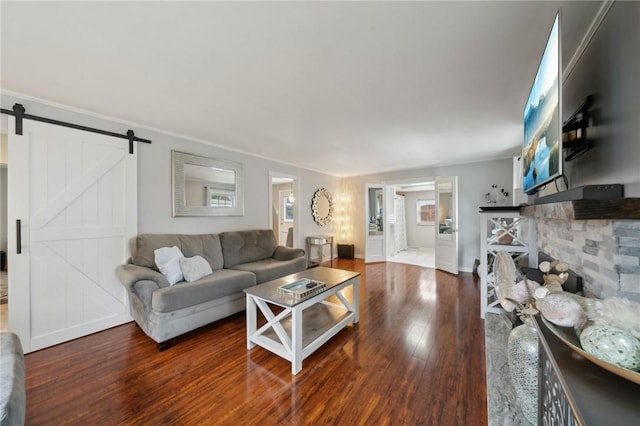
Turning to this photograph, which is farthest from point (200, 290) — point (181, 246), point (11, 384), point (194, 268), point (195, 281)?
point (11, 384)

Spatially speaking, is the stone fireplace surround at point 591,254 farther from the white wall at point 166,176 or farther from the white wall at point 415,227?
the white wall at point 415,227

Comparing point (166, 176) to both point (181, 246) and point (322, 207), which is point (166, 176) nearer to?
point (181, 246)

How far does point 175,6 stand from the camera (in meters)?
1.26

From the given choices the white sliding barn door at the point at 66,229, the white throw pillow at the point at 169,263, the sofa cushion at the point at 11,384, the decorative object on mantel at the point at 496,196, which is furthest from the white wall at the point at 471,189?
the sofa cushion at the point at 11,384

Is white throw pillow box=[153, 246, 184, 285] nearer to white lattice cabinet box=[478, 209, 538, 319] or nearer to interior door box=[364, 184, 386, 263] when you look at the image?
white lattice cabinet box=[478, 209, 538, 319]

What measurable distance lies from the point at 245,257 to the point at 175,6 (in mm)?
3031

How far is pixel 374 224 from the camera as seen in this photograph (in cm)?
610

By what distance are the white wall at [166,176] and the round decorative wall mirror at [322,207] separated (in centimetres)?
116

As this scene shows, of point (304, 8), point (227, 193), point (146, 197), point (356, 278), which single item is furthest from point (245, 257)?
point (304, 8)

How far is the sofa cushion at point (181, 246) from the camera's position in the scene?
8.84ft

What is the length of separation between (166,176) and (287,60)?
7.92 ft

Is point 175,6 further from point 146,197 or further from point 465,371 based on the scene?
point 465,371

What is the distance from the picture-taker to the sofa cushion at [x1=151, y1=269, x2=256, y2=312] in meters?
2.17

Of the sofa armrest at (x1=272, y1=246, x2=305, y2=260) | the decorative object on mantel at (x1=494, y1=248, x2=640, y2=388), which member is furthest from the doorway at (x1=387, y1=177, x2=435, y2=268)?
the decorative object on mantel at (x1=494, y1=248, x2=640, y2=388)
